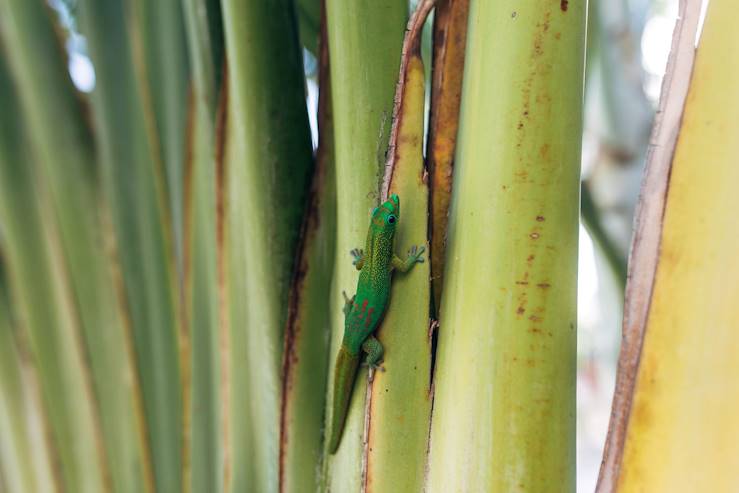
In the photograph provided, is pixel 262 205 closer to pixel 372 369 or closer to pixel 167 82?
pixel 372 369

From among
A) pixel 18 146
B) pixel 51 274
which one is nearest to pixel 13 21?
pixel 18 146

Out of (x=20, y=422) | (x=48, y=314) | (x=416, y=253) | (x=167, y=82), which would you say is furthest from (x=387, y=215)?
(x=20, y=422)

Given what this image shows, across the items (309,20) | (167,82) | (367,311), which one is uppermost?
(309,20)

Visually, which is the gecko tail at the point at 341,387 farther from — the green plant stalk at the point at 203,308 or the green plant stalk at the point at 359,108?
the green plant stalk at the point at 203,308

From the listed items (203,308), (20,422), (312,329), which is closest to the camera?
(312,329)

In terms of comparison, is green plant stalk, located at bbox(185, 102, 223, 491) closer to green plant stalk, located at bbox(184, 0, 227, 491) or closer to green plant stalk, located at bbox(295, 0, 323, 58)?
green plant stalk, located at bbox(184, 0, 227, 491)

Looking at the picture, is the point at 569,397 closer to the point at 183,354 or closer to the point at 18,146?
the point at 183,354
